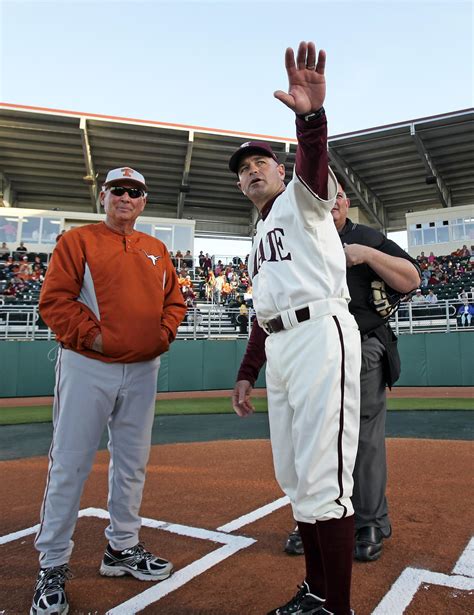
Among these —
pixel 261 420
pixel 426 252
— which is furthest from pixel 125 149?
pixel 261 420

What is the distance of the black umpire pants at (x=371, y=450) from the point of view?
2.53m

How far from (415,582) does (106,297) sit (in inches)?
77.7

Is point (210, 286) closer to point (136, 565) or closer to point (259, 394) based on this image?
point (259, 394)

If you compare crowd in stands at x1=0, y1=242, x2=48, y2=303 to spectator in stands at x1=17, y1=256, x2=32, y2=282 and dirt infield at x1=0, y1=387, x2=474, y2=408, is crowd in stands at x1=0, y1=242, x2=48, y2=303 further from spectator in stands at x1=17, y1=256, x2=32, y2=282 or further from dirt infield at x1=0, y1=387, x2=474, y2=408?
dirt infield at x1=0, y1=387, x2=474, y2=408

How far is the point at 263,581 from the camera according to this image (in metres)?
2.12

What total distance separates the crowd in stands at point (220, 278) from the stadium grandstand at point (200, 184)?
64 mm

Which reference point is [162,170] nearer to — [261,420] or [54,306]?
[261,420]

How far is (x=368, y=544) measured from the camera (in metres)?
2.37

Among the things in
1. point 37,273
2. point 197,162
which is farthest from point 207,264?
point 37,273

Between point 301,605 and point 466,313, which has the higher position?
point 466,313

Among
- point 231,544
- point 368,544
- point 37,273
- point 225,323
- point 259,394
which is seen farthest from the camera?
point 37,273

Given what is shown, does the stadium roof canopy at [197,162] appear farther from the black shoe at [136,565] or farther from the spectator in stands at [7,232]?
the black shoe at [136,565]

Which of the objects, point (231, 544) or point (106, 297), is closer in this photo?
point (106, 297)

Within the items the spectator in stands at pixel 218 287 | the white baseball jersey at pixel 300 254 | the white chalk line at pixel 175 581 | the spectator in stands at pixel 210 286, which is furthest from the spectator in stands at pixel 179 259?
the white baseball jersey at pixel 300 254
